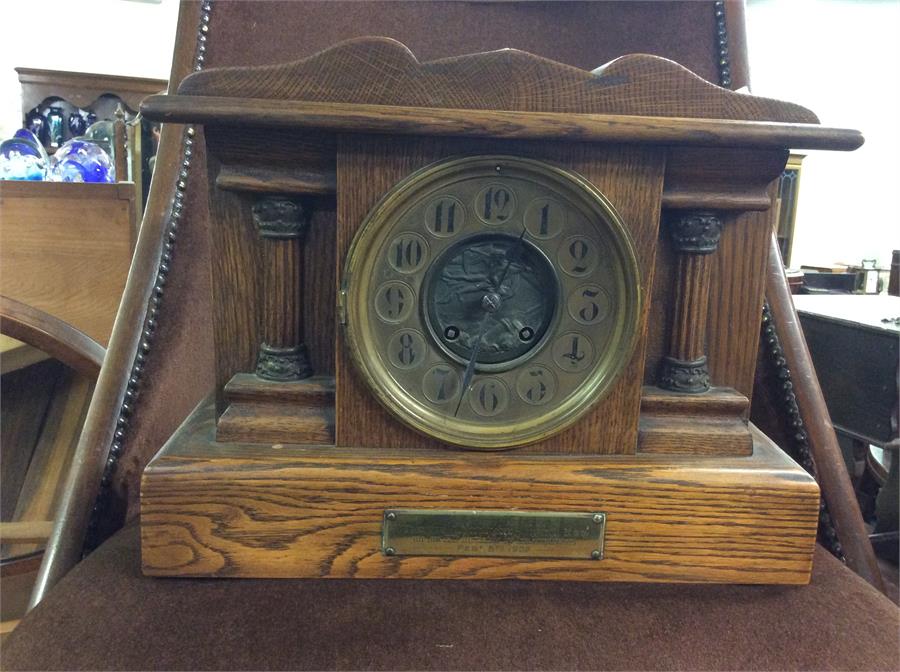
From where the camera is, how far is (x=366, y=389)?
79 cm

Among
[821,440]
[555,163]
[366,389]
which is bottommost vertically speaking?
[821,440]

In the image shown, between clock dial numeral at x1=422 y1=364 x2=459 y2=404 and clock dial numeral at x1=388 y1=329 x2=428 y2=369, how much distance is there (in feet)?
0.06

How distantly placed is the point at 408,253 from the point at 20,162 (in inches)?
68.3

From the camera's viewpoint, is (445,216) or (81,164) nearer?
(445,216)

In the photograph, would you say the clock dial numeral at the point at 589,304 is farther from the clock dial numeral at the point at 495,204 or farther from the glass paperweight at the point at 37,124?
the glass paperweight at the point at 37,124

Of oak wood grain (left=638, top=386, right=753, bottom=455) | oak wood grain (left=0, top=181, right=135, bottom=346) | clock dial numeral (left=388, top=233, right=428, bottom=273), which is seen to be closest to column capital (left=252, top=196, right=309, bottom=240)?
clock dial numeral (left=388, top=233, right=428, bottom=273)

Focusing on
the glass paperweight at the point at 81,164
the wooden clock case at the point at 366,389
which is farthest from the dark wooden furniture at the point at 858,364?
the glass paperweight at the point at 81,164

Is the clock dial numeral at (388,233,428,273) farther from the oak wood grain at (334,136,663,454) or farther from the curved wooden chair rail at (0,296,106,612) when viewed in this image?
the curved wooden chair rail at (0,296,106,612)

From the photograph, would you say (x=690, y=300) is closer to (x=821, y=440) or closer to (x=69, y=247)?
(x=821, y=440)

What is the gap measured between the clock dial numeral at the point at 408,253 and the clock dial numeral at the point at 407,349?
7 centimetres

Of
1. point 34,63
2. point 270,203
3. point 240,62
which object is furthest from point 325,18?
point 34,63

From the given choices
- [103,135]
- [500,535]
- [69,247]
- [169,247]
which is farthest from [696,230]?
[103,135]

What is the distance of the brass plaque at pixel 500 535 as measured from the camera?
770 millimetres

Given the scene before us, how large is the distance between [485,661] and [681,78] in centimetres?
59
